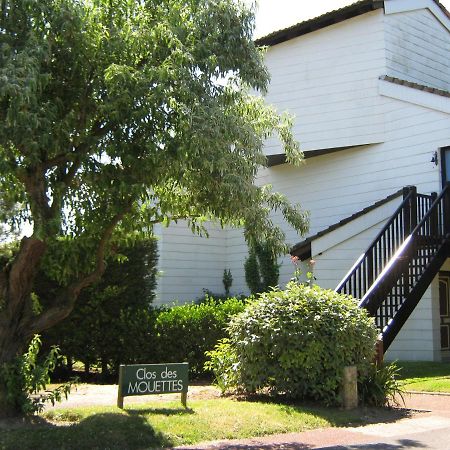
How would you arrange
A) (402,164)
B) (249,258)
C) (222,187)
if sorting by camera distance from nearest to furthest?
1. (222,187)
2. (402,164)
3. (249,258)

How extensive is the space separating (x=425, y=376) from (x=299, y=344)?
456 centimetres

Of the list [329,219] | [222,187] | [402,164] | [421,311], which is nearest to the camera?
[222,187]

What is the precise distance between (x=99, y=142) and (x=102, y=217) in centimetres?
99

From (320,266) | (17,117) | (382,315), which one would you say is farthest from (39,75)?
(320,266)

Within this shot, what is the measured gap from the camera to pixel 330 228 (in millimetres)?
18062

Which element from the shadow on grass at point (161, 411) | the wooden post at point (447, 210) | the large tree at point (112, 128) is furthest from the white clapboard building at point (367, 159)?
the large tree at point (112, 128)

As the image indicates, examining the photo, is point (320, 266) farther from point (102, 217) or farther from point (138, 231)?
point (102, 217)

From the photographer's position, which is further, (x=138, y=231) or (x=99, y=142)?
(x=138, y=231)

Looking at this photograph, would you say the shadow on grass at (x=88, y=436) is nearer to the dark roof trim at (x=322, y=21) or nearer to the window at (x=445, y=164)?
the window at (x=445, y=164)

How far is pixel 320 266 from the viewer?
59.3 ft

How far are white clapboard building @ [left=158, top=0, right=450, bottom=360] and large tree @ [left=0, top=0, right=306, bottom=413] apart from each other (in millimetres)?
6456

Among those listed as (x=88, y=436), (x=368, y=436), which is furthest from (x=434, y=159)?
(x=88, y=436)

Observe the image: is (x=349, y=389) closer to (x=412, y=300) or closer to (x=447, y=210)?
(x=412, y=300)

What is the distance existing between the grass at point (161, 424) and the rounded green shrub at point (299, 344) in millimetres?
508
